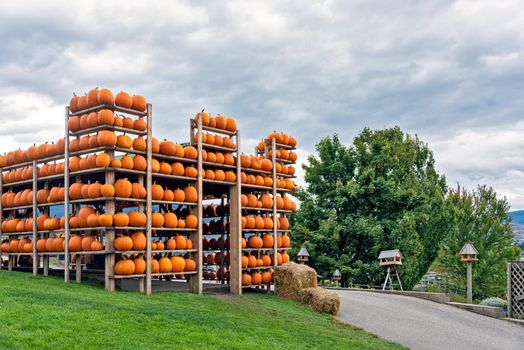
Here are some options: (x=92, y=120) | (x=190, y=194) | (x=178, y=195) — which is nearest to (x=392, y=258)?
(x=190, y=194)

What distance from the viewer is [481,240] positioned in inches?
1532

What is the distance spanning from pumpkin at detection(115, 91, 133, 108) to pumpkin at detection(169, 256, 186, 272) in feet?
15.3

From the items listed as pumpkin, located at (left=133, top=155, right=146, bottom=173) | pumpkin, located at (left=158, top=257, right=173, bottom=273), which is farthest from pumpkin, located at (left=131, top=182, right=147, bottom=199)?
pumpkin, located at (left=158, top=257, right=173, bottom=273)

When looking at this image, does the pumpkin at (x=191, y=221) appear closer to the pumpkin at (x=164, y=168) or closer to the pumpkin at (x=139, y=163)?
the pumpkin at (x=164, y=168)

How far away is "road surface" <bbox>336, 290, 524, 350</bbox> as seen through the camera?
16.2 meters

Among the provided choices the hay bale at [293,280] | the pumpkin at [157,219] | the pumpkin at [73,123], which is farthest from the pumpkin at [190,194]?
the hay bale at [293,280]

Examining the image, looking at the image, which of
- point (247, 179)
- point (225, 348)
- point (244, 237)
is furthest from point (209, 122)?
point (225, 348)

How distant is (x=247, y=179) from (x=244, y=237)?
2.07 m

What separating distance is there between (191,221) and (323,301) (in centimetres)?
484

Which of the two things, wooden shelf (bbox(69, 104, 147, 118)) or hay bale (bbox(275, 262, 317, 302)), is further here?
hay bale (bbox(275, 262, 317, 302))

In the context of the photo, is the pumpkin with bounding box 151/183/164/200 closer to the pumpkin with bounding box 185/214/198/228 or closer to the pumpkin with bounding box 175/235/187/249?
the pumpkin with bounding box 185/214/198/228

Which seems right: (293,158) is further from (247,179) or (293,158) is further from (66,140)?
(66,140)

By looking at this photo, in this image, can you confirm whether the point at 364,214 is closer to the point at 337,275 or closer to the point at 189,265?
the point at 337,275

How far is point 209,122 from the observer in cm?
1912
